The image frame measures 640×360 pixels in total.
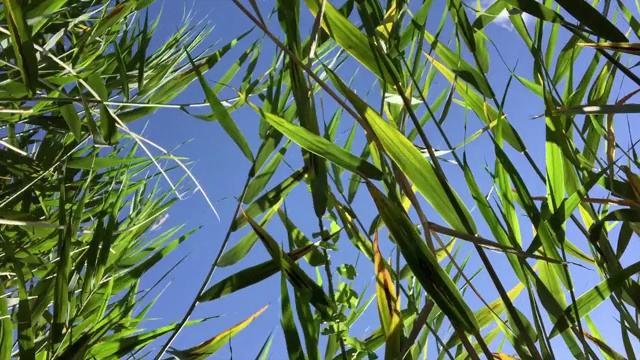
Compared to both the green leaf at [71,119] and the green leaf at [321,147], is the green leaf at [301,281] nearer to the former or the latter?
the green leaf at [321,147]

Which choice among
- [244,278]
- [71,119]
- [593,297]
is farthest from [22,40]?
[593,297]

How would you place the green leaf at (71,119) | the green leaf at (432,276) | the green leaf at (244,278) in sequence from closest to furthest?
1. the green leaf at (432,276)
2. the green leaf at (244,278)
3. the green leaf at (71,119)

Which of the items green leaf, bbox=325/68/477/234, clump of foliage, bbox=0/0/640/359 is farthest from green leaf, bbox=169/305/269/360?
green leaf, bbox=325/68/477/234

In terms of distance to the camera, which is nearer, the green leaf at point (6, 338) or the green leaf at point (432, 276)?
the green leaf at point (432, 276)

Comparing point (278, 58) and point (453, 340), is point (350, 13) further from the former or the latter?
point (453, 340)

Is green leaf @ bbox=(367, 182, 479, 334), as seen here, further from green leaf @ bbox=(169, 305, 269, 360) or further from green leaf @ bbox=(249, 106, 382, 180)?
green leaf @ bbox=(169, 305, 269, 360)

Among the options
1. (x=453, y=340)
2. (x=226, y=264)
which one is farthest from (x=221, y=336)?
(x=453, y=340)

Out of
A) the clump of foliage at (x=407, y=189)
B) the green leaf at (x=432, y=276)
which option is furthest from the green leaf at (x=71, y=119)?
the green leaf at (x=432, y=276)

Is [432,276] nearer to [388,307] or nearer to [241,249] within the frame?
[388,307]

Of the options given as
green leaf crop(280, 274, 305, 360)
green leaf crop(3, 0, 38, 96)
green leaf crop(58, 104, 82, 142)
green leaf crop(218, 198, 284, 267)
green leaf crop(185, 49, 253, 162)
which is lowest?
green leaf crop(280, 274, 305, 360)

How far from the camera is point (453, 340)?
0.51 meters

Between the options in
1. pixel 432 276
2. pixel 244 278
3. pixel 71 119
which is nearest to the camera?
pixel 432 276

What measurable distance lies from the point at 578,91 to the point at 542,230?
0.57 ft

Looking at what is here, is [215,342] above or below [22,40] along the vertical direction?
below
